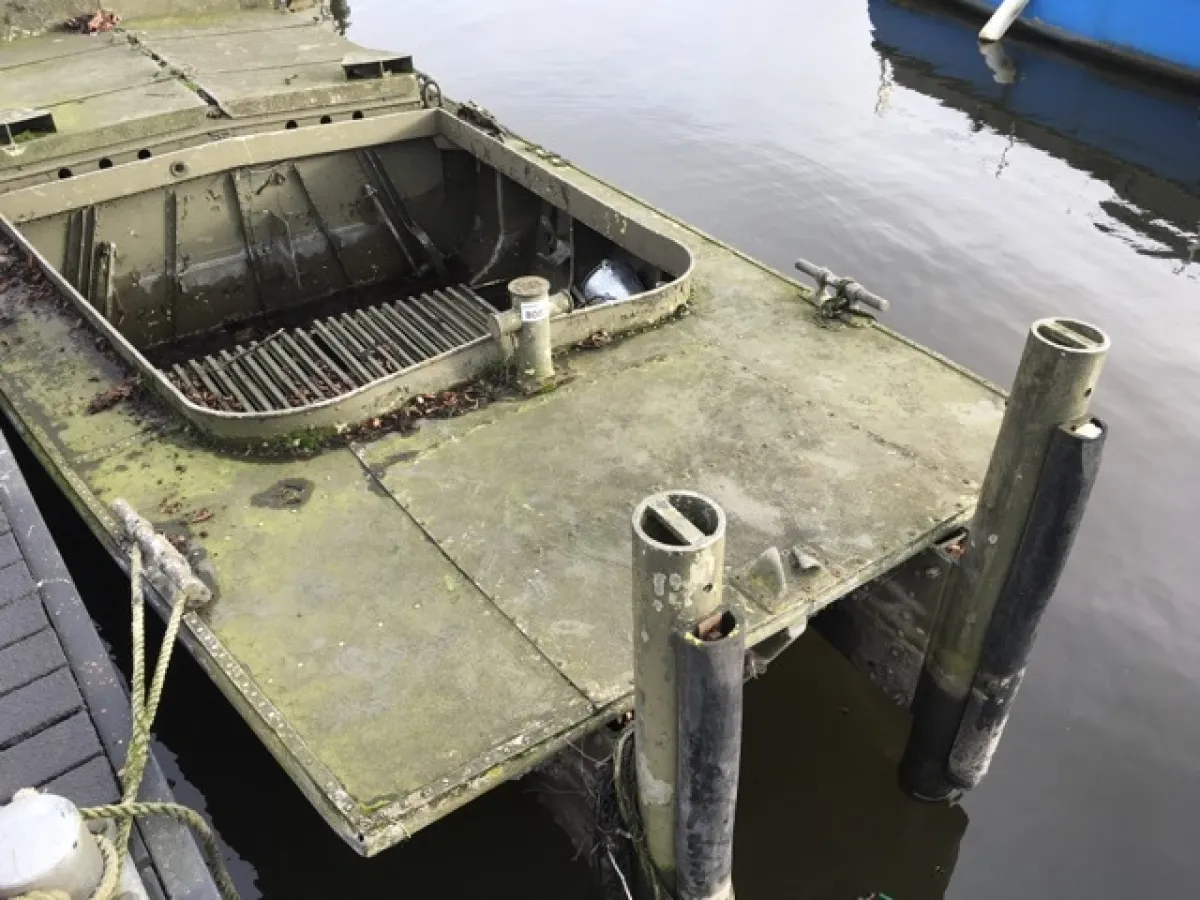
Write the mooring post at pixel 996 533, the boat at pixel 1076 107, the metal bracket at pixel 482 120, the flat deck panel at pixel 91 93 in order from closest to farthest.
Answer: the mooring post at pixel 996 533 → the flat deck panel at pixel 91 93 → the metal bracket at pixel 482 120 → the boat at pixel 1076 107

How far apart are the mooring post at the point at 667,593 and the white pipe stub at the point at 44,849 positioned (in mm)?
1921

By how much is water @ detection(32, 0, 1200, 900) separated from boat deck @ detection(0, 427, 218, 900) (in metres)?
2.15

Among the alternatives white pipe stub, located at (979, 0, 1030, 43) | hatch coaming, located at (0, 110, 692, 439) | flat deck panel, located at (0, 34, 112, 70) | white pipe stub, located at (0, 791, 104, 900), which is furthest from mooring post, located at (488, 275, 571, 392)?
white pipe stub, located at (979, 0, 1030, 43)

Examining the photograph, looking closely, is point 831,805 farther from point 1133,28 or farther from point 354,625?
point 1133,28

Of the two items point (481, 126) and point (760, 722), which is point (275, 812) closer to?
point (760, 722)

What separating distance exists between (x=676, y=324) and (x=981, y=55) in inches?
636

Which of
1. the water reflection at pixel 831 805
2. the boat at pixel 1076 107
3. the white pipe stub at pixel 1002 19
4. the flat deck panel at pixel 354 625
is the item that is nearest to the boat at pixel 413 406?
the flat deck panel at pixel 354 625

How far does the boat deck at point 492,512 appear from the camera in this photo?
4.49 m

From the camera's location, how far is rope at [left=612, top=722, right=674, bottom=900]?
4.28 m

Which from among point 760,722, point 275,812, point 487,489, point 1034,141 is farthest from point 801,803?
point 1034,141

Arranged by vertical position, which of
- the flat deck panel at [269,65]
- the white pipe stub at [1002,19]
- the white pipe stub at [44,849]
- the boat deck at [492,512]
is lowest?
the boat deck at [492,512]

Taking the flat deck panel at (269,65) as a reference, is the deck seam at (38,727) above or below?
below

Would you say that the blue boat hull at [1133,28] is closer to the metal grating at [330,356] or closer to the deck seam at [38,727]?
the metal grating at [330,356]

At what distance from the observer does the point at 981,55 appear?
20.0 m
